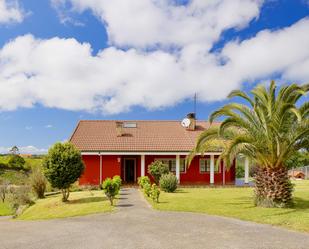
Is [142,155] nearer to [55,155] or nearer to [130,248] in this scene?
[55,155]

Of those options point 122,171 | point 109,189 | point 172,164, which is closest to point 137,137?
point 122,171

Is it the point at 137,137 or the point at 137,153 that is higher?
the point at 137,137

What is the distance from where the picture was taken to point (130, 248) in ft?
27.4

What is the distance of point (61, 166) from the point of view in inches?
698

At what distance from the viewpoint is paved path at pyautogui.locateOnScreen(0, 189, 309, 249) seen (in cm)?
877

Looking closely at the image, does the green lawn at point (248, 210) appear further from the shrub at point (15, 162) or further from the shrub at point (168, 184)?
the shrub at point (15, 162)

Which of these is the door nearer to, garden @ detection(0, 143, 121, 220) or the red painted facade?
the red painted facade

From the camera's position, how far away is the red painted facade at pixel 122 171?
87.1ft

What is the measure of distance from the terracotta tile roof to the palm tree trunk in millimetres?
12300

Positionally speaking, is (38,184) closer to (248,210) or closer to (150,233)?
(248,210)

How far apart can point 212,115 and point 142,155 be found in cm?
1262

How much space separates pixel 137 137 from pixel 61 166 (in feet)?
38.5

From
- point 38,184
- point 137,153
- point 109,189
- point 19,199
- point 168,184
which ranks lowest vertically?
point 19,199

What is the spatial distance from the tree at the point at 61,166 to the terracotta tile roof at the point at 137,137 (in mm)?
8341
